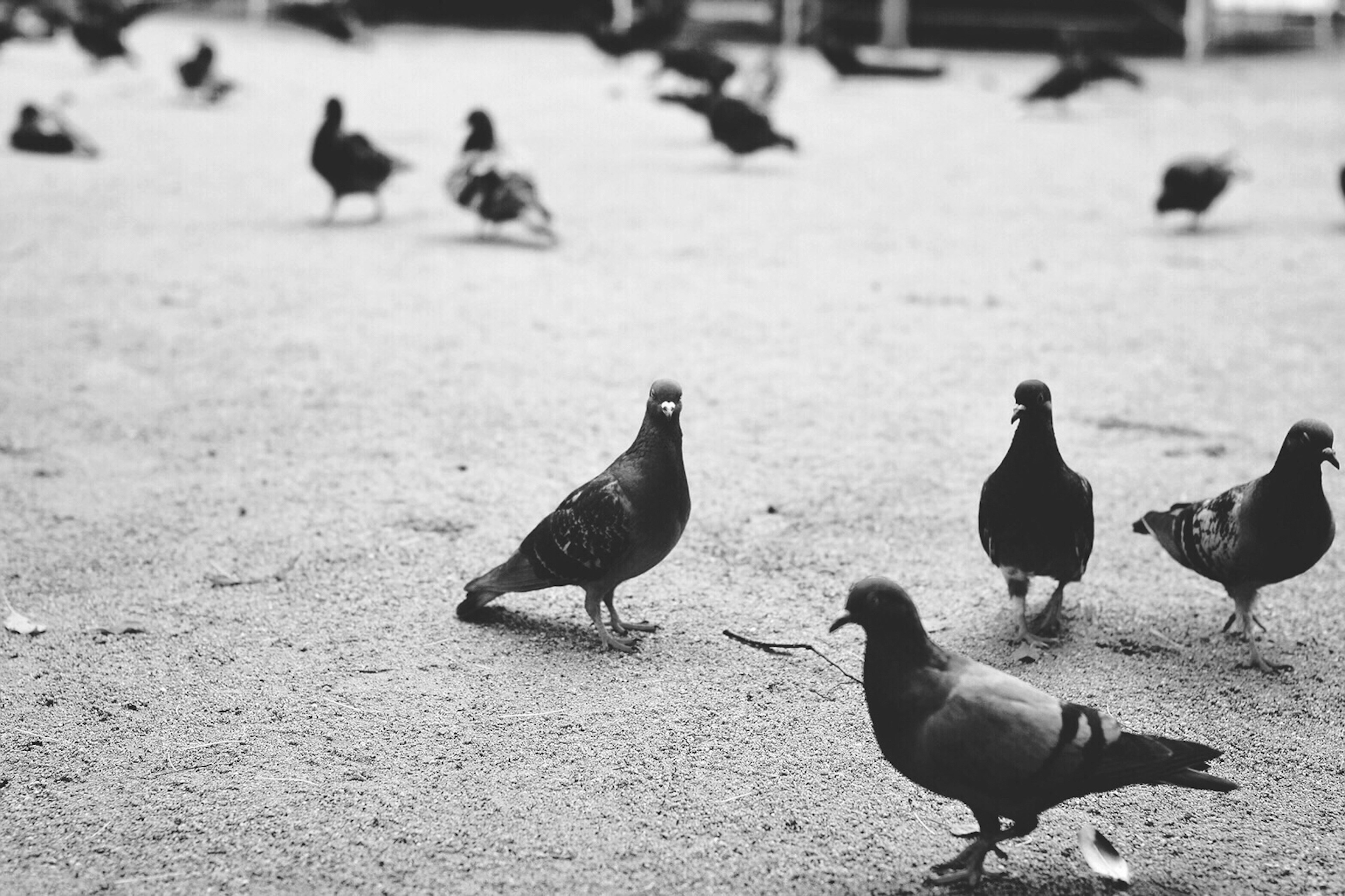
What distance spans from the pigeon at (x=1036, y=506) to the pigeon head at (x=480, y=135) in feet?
22.4

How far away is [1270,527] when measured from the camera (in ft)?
12.5

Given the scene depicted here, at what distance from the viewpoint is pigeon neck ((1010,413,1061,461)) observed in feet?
12.7

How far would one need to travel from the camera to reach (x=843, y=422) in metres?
6.19

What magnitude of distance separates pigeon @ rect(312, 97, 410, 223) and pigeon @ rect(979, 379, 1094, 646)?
7.00 metres

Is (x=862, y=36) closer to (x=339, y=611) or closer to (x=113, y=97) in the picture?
(x=113, y=97)

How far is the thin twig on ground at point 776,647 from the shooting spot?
392 centimetres

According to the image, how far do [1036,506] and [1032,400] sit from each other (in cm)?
31

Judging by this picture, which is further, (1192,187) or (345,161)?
(1192,187)

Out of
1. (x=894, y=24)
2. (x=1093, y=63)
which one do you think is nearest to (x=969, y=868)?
(x=1093, y=63)

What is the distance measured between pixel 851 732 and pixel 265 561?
215 cm

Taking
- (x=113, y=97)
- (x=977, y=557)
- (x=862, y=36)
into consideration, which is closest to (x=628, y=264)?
(x=977, y=557)

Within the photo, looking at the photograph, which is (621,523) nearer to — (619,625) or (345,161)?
(619,625)

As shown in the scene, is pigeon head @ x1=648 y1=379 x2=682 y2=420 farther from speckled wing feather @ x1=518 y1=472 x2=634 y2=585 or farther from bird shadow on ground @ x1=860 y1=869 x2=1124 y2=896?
bird shadow on ground @ x1=860 y1=869 x2=1124 y2=896

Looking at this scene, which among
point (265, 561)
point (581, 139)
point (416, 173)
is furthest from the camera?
point (581, 139)
